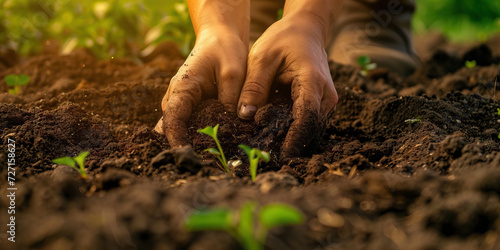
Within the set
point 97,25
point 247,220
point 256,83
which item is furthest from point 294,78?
point 97,25

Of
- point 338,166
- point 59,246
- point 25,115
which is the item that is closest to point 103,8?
point 25,115

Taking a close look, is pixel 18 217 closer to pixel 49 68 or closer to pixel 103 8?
pixel 49 68

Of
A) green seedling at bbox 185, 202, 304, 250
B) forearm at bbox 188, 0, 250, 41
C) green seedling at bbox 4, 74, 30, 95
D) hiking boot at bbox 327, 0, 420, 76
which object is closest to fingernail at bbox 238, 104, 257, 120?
forearm at bbox 188, 0, 250, 41

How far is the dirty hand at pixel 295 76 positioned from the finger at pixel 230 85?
0.04m

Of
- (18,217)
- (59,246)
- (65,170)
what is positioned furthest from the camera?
(65,170)

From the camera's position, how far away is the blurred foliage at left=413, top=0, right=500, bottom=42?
245 inches

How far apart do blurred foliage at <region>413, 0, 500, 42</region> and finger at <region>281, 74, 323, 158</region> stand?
5.15 m

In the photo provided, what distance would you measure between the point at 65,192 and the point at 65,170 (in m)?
0.36

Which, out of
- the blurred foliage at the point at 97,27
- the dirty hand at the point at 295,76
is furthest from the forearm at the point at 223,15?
the blurred foliage at the point at 97,27

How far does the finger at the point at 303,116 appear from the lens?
1506 millimetres

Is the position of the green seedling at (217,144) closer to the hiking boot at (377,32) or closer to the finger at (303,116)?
the finger at (303,116)

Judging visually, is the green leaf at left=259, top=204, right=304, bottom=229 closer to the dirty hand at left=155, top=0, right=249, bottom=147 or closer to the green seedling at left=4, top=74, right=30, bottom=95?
the dirty hand at left=155, top=0, right=249, bottom=147

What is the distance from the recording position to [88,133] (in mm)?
1719

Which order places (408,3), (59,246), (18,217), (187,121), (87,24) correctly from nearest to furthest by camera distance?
(59,246)
(18,217)
(187,121)
(87,24)
(408,3)
